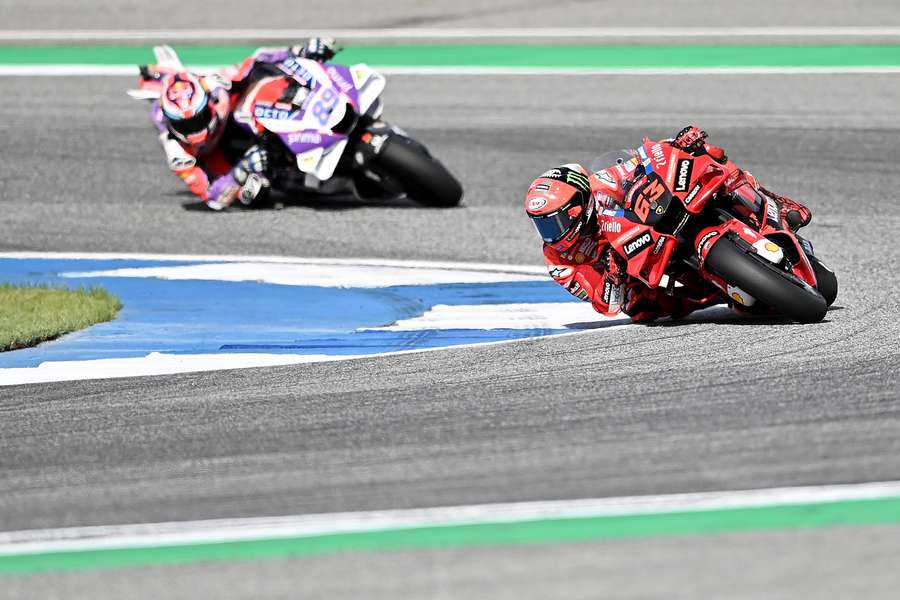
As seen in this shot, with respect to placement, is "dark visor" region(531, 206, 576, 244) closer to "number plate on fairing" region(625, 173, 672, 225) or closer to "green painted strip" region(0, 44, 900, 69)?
"number plate on fairing" region(625, 173, 672, 225)

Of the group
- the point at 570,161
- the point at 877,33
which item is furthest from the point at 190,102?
the point at 877,33

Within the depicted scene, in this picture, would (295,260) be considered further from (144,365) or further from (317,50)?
(144,365)

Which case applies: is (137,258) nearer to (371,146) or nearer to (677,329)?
(371,146)

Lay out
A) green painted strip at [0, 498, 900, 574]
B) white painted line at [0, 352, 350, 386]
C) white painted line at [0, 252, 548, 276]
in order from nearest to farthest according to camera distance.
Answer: green painted strip at [0, 498, 900, 574] → white painted line at [0, 352, 350, 386] → white painted line at [0, 252, 548, 276]

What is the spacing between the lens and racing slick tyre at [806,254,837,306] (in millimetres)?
8969

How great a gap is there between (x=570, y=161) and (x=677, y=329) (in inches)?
218

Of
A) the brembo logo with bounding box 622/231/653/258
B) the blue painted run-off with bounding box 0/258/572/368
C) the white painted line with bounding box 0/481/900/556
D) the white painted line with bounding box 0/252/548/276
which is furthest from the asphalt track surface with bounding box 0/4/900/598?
the blue painted run-off with bounding box 0/258/572/368

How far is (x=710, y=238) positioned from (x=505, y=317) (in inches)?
64.7

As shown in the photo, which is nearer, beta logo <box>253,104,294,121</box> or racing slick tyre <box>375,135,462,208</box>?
beta logo <box>253,104,294,121</box>

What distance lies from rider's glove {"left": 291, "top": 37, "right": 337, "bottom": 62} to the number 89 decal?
588 mm

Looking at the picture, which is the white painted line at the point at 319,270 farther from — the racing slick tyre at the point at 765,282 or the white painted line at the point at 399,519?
the white painted line at the point at 399,519

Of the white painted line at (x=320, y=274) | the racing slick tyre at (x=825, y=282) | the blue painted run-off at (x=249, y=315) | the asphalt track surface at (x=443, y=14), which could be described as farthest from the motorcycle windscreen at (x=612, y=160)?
the asphalt track surface at (x=443, y=14)

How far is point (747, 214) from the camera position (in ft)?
28.7

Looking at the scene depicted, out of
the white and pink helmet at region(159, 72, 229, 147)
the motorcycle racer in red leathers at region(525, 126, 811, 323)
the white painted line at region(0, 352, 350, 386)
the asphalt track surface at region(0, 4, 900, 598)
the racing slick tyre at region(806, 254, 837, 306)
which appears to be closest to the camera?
the asphalt track surface at region(0, 4, 900, 598)
